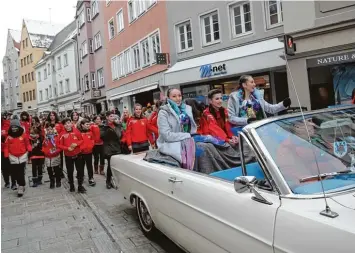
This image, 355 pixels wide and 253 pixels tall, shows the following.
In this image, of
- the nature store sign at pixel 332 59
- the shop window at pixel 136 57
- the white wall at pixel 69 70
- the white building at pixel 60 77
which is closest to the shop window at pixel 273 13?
the nature store sign at pixel 332 59

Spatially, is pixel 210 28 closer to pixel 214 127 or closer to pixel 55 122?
pixel 55 122

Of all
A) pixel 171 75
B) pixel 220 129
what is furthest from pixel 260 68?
pixel 220 129

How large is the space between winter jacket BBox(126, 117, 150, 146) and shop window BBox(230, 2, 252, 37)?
8.22 meters

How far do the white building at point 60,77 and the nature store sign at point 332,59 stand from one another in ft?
95.6

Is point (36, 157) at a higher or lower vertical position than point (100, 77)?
lower

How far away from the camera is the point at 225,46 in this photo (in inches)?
606

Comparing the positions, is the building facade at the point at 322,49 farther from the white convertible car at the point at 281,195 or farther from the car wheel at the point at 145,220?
the white convertible car at the point at 281,195

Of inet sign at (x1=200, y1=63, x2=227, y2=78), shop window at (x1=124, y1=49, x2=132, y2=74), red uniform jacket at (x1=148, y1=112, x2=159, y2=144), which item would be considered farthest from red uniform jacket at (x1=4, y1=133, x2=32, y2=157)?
shop window at (x1=124, y1=49, x2=132, y2=74)

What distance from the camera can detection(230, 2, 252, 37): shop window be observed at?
14414 mm

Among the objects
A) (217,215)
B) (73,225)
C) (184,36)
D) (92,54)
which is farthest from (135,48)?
(217,215)

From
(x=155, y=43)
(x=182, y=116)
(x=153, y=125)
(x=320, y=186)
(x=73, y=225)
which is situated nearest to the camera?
(x=320, y=186)

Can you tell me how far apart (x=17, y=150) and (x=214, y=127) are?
497 centimetres

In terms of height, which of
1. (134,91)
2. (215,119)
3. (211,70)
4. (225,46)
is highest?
(225,46)

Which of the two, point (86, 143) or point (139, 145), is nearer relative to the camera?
point (139, 145)
